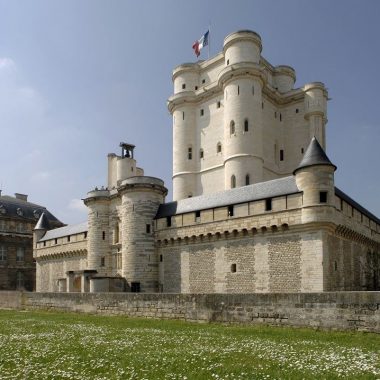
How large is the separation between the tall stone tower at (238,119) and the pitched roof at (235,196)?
8.02m

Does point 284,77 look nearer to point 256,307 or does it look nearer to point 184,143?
point 184,143

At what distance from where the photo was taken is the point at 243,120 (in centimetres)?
3497

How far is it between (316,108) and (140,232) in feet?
68.5

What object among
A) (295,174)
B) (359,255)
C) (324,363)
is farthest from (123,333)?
(359,255)

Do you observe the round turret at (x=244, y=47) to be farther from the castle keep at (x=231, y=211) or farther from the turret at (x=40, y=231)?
the turret at (x=40, y=231)

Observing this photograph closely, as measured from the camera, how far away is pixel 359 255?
24.3 meters

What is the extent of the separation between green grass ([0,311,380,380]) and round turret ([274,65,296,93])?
108ft

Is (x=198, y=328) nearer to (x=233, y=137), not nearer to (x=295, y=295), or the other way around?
(x=295, y=295)

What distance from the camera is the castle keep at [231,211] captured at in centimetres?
2092

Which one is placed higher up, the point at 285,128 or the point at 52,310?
the point at 285,128

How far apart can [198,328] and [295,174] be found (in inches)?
426

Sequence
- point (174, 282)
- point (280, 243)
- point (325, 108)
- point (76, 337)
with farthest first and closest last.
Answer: point (325, 108), point (174, 282), point (280, 243), point (76, 337)

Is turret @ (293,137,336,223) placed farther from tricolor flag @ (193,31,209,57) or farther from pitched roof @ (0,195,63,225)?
pitched roof @ (0,195,63,225)

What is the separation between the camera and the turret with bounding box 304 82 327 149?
38.6 metres
